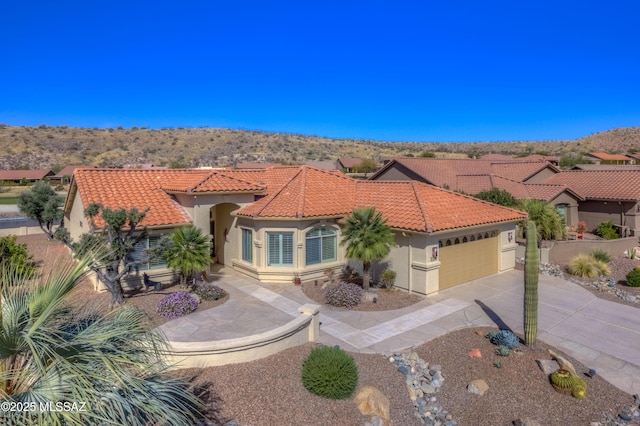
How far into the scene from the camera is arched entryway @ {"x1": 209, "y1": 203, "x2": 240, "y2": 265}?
22.1m

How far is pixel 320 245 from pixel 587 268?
14.0 m

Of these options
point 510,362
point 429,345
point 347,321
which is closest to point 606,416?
point 510,362

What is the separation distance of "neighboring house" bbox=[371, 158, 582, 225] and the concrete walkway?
54.2 feet

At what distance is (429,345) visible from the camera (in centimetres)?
1287

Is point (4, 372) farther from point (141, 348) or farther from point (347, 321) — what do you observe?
point (347, 321)

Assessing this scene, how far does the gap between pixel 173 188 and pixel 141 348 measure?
52.6ft

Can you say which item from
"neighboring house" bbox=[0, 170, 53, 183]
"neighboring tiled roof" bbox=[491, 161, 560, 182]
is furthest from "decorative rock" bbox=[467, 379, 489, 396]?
"neighboring house" bbox=[0, 170, 53, 183]

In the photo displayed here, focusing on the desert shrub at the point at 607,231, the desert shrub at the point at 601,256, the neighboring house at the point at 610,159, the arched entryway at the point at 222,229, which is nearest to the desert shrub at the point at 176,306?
the arched entryway at the point at 222,229

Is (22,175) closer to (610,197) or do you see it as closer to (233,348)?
(233,348)

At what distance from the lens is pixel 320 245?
20.1m

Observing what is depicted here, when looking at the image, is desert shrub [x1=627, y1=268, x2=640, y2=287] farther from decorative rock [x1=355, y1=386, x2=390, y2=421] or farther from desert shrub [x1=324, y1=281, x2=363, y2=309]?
decorative rock [x1=355, y1=386, x2=390, y2=421]

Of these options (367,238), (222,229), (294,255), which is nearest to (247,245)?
(294,255)

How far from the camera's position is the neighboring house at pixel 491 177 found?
33.8 metres

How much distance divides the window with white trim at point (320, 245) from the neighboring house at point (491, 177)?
58.8 ft
